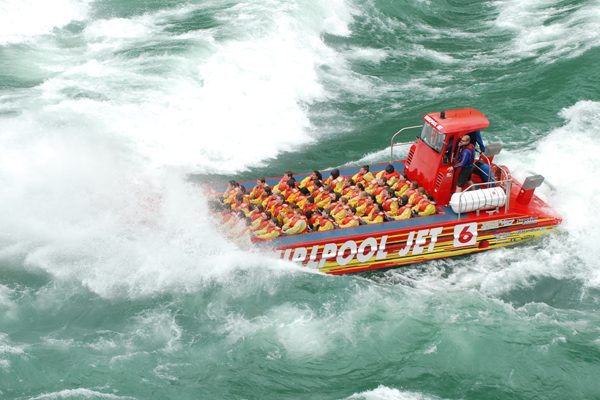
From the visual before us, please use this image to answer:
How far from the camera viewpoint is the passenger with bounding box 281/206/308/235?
18094 mm

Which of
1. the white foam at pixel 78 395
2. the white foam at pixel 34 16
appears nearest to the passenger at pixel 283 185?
the white foam at pixel 78 395

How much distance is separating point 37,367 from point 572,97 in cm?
1871

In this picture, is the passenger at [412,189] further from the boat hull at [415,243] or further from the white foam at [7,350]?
the white foam at [7,350]

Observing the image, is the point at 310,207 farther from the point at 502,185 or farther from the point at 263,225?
the point at 502,185

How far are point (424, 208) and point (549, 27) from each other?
1591 cm

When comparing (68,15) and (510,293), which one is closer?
(510,293)

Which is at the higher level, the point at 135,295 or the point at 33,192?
the point at 33,192

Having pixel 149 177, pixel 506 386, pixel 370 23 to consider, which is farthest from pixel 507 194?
pixel 370 23

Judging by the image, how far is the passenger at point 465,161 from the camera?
1905cm

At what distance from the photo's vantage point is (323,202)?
1920cm

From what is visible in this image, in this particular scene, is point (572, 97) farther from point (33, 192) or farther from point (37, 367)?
point (37, 367)

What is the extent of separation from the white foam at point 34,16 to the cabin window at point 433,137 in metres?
17.3

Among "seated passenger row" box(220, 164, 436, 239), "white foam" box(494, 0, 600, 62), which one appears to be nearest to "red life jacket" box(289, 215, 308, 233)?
"seated passenger row" box(220, 164, 436, 239)

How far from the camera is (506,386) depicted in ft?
48.5
